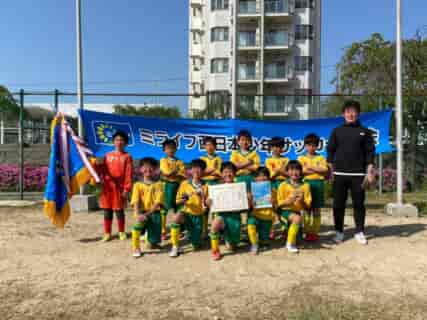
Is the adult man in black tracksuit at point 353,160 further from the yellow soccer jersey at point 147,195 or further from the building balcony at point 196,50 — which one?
the building balcony at point 196,50

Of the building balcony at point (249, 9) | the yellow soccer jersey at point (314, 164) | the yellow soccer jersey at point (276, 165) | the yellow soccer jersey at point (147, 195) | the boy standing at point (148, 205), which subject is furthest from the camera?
the building balcony at point (249, 9)

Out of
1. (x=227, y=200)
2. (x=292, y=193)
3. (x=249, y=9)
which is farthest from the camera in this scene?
(x=249, y=9)

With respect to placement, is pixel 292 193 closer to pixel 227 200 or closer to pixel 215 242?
pixel 227 200

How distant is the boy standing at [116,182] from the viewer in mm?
5520

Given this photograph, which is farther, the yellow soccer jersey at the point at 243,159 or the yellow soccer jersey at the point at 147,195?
the yellow soccer jersey at the point at 243,159

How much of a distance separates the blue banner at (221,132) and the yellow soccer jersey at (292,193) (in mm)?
2536

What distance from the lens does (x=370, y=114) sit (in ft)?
25.0

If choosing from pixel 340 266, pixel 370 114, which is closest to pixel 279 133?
pixel 370 114

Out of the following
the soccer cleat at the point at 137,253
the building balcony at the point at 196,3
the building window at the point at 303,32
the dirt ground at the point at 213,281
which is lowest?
the dirt ground at the point at 213,281

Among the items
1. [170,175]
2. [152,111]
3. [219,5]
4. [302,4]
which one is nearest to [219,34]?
[219,5]

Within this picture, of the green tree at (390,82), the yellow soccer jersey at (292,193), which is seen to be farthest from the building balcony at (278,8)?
the yellow soccer jersey at (292,193)

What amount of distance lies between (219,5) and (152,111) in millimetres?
27566

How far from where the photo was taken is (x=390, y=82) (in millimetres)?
13797

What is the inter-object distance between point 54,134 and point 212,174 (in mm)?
2612
